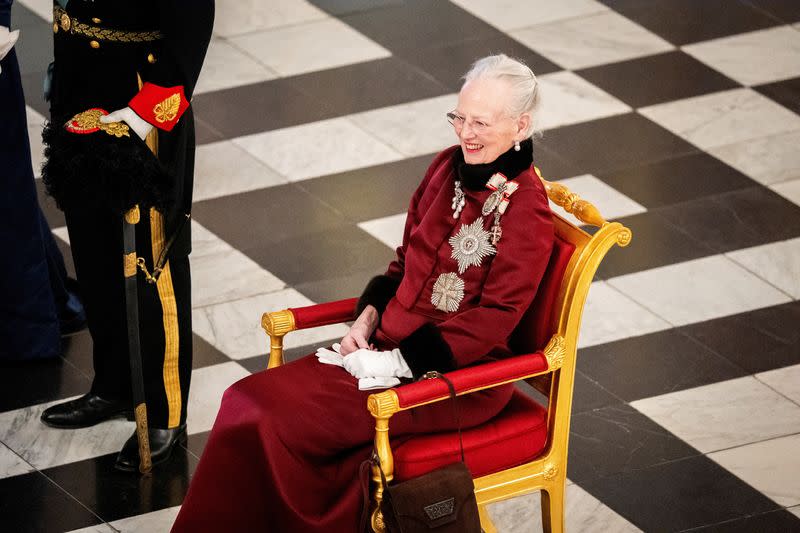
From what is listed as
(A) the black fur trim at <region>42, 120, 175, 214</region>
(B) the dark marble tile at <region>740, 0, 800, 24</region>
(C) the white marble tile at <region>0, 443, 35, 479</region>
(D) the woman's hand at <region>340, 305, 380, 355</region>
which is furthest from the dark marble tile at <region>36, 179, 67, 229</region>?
(B) the dark marble tile at <region>740, 0, 800, 24</region>

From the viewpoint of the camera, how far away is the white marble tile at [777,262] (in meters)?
5.05

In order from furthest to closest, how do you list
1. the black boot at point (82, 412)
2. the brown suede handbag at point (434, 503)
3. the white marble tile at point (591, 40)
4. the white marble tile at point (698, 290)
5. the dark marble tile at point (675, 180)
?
1. the white marble tile at point (591, 40)
2. the dark marble tile at point (675, 180)
3. the white marble tile at point (698, 290)
4. the black boot at point (82, 412)
5. the brown suede handbag at point (434, 503)

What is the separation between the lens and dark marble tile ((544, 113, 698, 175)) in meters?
5.81

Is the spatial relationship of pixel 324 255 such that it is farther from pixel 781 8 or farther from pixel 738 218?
pixel 781 8

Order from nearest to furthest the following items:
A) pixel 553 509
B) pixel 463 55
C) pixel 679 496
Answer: pixel 553 509 < pixel 679 496 < pixel 463 55

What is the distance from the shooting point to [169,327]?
4055mm

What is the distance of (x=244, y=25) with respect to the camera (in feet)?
22.9

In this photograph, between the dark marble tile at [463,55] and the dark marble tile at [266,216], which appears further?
the dark marble tile at [463,55]

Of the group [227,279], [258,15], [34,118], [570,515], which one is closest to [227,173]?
[227,279]

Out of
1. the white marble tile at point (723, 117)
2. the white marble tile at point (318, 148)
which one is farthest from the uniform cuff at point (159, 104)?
the white marble tile at point (723, 117)

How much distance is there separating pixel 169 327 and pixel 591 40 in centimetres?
332

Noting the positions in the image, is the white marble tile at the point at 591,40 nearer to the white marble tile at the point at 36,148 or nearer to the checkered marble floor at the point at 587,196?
the checkered marble floor at the point at 587,196

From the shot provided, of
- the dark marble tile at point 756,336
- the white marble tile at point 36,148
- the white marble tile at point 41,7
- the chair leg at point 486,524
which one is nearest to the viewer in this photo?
the chair leg at point 486,524

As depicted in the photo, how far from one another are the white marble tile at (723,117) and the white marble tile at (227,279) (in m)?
1.87
